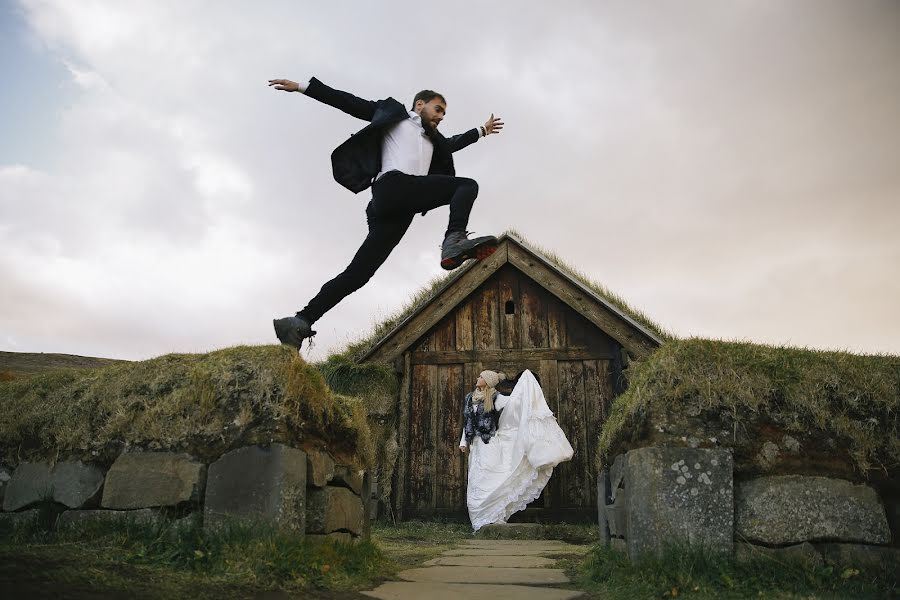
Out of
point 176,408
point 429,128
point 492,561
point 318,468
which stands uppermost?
point 429,128

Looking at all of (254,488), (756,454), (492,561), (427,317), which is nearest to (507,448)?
(427,317)

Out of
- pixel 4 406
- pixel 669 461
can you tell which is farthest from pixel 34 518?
pixel 669 461

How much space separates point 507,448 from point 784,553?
216 inches

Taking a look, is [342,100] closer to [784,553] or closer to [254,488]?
[254,488]

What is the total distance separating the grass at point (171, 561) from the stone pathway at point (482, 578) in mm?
318

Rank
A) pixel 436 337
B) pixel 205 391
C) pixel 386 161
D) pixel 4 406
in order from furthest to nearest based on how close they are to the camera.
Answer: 1. pixel 436 337
2. pixel 386 161
3. pixel 4 406
4. pixel 205 391

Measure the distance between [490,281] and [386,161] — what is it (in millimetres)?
6009

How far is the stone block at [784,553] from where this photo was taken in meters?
3.25

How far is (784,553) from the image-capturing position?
3277mm

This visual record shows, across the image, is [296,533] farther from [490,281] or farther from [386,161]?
[490,281]

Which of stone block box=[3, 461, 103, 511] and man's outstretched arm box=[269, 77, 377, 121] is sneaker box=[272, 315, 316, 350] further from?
man's outstretched arm box=[269, 77, 377, 121]

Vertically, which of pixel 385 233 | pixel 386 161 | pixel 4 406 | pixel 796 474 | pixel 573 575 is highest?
pixel 386 161

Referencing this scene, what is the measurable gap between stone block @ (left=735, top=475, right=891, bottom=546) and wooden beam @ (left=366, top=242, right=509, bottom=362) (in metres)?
6.71

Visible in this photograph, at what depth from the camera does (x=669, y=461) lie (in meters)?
3.44
